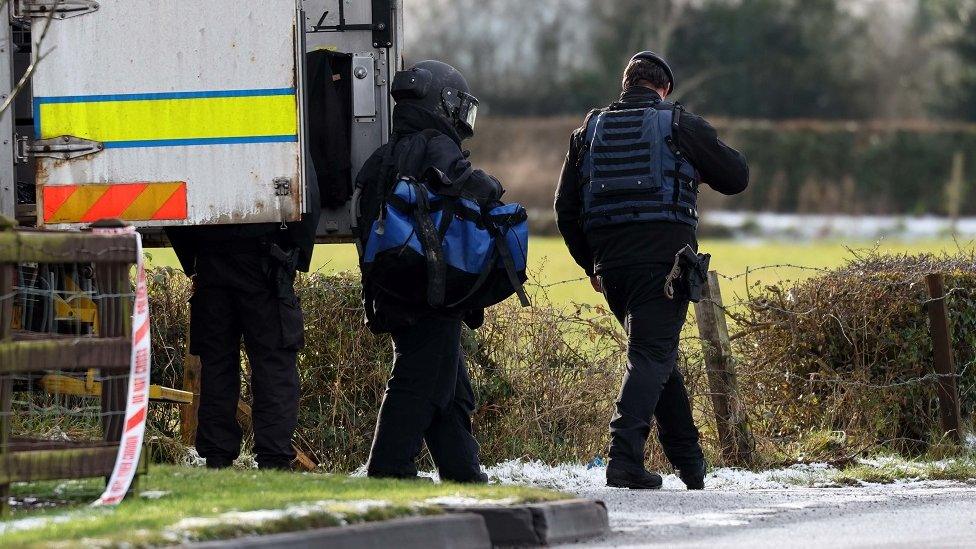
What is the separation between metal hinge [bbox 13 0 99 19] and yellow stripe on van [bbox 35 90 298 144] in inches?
16.7

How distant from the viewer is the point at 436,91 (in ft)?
24.7

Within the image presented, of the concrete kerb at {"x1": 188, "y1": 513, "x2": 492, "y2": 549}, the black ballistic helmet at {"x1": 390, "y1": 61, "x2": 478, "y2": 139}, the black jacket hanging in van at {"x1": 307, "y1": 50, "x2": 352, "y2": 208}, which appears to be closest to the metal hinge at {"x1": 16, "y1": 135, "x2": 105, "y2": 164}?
the black jacket hanging in van at {"x1": 307, "y1": 50, "x2": 352, "y2": 208}

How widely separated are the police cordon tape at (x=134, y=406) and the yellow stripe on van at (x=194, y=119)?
1.63 metres

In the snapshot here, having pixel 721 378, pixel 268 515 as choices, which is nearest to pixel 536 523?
pixel 268 515

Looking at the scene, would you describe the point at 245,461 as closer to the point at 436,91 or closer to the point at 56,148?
the point at 56,148

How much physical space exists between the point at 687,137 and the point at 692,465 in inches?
63.6

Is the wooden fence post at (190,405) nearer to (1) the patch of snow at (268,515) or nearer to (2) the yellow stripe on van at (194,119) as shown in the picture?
(2) the yellow stripe on van at (194,119)

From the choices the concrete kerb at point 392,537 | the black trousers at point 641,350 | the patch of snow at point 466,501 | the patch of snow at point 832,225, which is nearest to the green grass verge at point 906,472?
the black trousers at point 641,350

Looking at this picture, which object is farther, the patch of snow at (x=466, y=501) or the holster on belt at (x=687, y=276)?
the holster on belt at (x=687, y=276)

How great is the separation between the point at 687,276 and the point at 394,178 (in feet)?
5.34

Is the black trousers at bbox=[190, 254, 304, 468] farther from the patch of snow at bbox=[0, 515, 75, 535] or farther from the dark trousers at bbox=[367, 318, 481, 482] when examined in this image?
the patch of snow at bbox=[0, 515, 75, 535]

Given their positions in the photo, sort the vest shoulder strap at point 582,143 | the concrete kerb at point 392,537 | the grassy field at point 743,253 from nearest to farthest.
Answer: the concrete kerb at point 392,537, the vest shoulder strap at point 582,143, the grassy field at point 743,253

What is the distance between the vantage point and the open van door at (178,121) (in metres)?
7.84

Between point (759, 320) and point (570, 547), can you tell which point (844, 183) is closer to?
point (759, 320)
